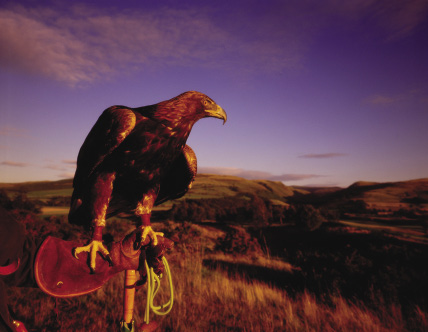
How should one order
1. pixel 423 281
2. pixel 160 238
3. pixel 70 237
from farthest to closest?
pixel 70 237
pixel 423 281
pixel 160 238

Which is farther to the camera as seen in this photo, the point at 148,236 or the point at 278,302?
the point at 278,302

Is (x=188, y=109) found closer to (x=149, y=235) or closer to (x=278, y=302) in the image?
(x=149, y=235)

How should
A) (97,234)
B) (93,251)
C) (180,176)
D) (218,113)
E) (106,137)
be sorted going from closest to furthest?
(93,251) < (97,234) < (106,137) < (218,113) < (180,176)

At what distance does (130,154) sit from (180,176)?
1.05 meters

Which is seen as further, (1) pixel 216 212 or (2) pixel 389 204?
(2) pixel 389 204

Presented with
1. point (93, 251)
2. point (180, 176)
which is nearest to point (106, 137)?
point (180, 176)

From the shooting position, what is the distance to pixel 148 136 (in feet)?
8.64

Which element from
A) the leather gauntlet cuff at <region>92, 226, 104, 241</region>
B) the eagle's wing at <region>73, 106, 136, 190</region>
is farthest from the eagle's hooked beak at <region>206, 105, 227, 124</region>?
the leather gauntlet cuff at <region>92, 226, 104, 241</region>

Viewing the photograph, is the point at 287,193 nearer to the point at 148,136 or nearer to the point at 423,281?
the point at 423,281

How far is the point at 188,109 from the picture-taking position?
9.64ft

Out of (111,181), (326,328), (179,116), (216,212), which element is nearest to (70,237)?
(111,181)

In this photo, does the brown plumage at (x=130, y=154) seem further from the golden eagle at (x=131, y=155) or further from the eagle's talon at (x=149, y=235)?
the eagle's talon at (x=149, y=235)

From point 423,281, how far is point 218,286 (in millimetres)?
5439

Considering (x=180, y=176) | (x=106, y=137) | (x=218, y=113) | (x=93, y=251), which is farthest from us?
(x=180, y=176)
